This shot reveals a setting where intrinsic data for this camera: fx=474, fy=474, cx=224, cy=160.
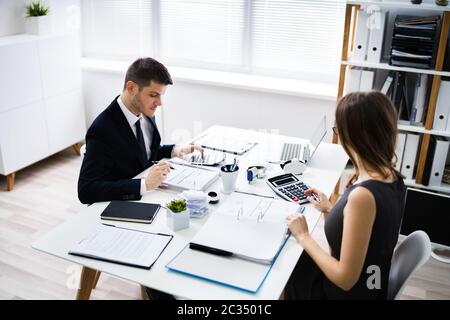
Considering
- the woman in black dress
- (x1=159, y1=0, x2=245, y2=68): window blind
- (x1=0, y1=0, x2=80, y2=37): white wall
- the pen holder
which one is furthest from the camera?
(x1=159, y1=0, x2=245, y2=68): window blind

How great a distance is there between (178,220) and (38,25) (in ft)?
9.17

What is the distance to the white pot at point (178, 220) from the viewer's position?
5.90ft

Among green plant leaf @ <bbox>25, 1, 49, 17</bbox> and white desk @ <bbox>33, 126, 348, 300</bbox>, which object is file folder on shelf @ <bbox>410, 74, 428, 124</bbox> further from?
green plant leaf @ <bbox>25, 1, 49, 17</bbox>

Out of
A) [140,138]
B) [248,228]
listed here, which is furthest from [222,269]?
[140,138]

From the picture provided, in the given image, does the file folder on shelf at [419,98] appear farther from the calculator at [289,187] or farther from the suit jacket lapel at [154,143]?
the suit jacket lapel at [154,143]

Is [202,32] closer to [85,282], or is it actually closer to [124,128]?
[124,128]

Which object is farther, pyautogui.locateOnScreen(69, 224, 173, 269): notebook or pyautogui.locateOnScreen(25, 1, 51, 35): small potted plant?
pyautogui.locateOnScreen(25, 1, 51, 35): small potted plant

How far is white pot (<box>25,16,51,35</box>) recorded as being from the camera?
386cm

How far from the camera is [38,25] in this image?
12.7 ft

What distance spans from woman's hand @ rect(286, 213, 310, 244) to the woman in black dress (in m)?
0.05

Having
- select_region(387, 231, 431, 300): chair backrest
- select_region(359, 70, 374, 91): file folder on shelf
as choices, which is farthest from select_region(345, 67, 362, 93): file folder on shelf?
select_region(387, 231, 431, 300): chair backrest

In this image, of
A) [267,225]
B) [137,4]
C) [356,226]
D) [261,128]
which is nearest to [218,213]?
[267,225]
